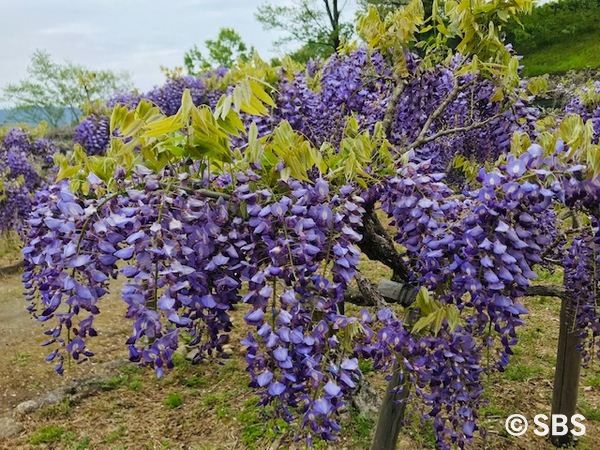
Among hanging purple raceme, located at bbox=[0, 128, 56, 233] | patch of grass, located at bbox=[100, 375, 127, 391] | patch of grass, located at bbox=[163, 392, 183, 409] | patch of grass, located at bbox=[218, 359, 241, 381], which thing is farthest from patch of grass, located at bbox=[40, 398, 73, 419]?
hanging purple raceme, located at bbox=[0, 128, 56, 233]

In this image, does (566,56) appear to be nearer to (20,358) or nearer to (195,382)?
(195,382)

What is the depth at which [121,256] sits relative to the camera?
1.35 metres

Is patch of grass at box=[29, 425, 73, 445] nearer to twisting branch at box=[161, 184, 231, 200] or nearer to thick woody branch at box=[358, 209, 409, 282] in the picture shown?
thick woody branch at box=[358, 209, 409, 282]

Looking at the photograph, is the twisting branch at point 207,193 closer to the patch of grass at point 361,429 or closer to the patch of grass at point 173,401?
the patch of grass at point 361,429

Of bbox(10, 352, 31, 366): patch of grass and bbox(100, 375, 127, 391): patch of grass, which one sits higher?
bbox(10, 352, 31, 366): patch of grass

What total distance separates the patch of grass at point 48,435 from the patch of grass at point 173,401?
0.72 m

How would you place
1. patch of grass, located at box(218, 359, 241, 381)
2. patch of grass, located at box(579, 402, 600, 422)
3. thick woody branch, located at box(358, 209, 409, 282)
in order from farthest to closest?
1. patch of grass, located at box(218, 359, 241, 381)
2. patch of grass, located at box(579, 402, 600, 422)
3. thick woody branch, located at box(358, 209, 409, 282)

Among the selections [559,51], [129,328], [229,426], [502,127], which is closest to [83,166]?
[502,127]

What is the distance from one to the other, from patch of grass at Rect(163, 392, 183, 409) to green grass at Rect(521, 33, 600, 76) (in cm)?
1662

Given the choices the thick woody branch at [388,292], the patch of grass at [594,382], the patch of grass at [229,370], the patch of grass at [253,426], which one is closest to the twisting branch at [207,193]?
the thick woody branch at [388,292]

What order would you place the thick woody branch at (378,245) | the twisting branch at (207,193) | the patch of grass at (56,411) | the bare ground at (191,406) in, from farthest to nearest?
the patch of grass at (56,411) → the bare ground at (191,406) → the thick woody branch at (378,245) → the twisting branch at (207,193)

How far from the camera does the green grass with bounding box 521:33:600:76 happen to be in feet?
56.3

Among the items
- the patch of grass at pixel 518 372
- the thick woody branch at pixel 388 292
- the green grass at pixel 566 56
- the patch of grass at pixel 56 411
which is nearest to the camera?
the thick woody branch at pixel 388 292

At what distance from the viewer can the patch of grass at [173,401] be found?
166 inches
